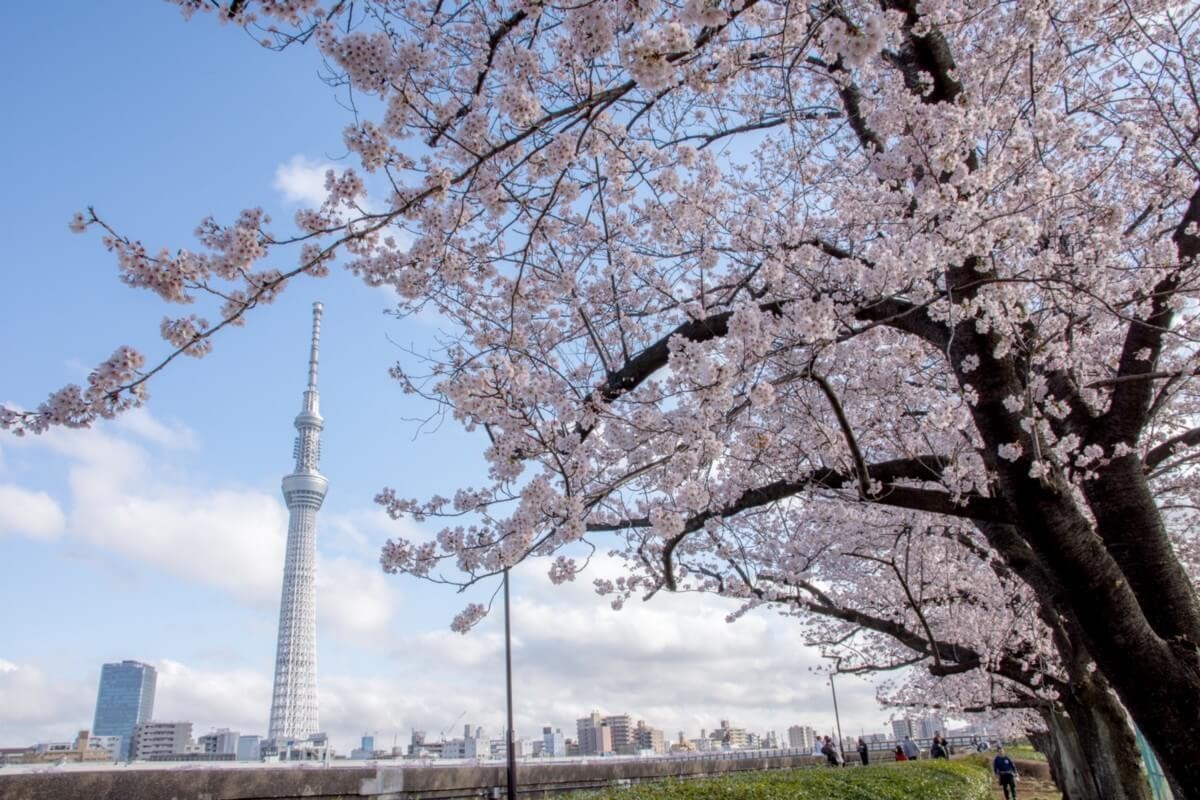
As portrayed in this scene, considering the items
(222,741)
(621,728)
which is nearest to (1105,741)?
(222,741)

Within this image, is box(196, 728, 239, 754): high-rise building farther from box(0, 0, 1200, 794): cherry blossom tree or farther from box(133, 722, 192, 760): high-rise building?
box(0, 0, 1200, 794): cherry blossom tree

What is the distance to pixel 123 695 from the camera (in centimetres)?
17362

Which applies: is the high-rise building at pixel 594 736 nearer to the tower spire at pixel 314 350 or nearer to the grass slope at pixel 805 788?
the tower spire at pixel 314 350

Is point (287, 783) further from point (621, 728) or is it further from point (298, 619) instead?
point (621, 728)

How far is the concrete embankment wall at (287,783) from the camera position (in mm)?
5171

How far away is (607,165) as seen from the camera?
4660 millimetres

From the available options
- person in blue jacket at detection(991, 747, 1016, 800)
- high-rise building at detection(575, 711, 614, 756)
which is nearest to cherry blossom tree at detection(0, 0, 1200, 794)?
person in blue jacket at detection(991, 747, 1016, 800)

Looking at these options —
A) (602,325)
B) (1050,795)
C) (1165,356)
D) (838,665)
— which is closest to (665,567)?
(602,325)

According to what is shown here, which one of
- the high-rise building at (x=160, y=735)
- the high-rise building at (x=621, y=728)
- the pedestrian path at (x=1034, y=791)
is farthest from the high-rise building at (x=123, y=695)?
the pedestrian path at (x=1034, y=791)

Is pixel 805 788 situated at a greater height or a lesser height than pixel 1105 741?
lesser

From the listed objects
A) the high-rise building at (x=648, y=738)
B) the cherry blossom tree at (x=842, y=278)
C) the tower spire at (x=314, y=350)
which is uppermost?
the tower spire at (x=314, y=350)

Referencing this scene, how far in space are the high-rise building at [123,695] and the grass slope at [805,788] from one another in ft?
632

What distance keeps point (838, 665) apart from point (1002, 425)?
907cm

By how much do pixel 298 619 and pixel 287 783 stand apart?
6820cm
